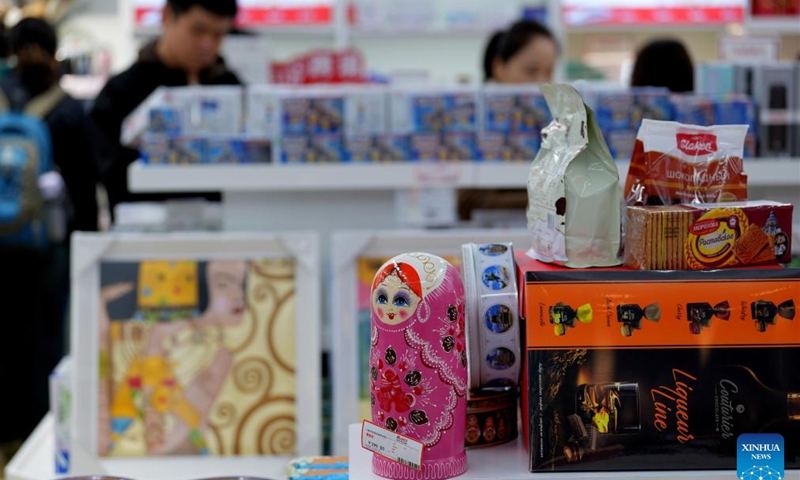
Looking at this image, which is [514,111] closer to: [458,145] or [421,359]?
[458,145]

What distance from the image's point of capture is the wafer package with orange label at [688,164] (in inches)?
55.7

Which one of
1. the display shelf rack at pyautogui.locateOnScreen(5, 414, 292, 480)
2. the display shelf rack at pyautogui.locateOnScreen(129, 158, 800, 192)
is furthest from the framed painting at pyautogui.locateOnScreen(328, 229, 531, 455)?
the display shelf rack at pyautogui.locateOnScreen(129, 158, 800, 192)

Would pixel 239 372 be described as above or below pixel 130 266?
below

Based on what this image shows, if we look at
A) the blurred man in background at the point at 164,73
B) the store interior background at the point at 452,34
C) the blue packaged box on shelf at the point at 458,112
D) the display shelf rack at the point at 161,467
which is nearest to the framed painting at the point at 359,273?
the display shelf rack at the point at 161,467

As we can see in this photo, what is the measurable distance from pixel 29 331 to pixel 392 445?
3613 millimetres

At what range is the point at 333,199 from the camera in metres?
2.95

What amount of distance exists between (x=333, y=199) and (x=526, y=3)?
3003 mm

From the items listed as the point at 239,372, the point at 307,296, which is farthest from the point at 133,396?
the point at 307,296

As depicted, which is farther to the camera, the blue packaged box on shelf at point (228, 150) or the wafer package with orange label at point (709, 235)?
the blue packaged box on shelf at point (228, 150)

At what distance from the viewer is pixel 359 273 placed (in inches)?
93.6

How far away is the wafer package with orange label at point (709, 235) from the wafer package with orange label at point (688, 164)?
0.18 ft

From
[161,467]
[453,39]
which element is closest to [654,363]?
[161,467]

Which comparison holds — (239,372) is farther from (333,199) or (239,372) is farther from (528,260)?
(528,260)

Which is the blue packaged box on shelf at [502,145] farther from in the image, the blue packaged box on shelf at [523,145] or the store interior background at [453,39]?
the store interior background at [453,39]
